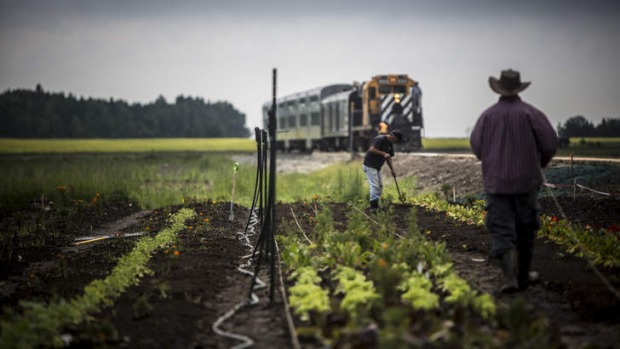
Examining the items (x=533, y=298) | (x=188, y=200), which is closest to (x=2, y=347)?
(x=533, y=298)

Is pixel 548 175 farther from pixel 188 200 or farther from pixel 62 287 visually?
pixel 62 287

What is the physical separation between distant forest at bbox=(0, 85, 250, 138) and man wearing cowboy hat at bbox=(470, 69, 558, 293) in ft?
281

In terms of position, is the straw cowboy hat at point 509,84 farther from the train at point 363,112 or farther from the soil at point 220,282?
the train at point 363,112

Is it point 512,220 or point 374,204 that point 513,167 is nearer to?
point 512,220

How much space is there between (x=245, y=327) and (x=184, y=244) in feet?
16.1

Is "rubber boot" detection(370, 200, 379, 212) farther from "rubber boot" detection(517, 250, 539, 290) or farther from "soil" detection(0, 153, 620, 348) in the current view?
"rubber boot" detection(517, 250, 539, 290)

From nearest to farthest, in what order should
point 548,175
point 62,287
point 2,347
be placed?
point 2,347
point 62,287
point 548,175

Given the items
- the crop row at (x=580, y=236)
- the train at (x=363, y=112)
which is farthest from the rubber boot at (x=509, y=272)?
the train at (x=363, y=112)

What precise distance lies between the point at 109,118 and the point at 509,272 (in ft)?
327

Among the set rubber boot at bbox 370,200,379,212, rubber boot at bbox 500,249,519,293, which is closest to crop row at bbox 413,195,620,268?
rubber boot at bbox 500,249,519,293

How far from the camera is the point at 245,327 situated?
6.67 m

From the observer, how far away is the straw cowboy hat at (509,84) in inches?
303

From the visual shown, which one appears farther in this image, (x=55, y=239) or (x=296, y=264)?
(x=55, y=239)

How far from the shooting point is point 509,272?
7.48 meters
